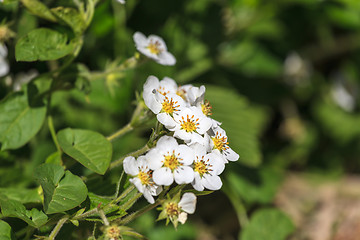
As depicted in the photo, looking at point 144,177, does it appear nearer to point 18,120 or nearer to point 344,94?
point 18,120

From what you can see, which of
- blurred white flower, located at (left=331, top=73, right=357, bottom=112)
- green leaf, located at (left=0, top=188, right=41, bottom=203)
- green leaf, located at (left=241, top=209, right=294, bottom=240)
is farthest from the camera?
blurred white flower, located at (left=331, top=73, right=357, bottom=112)

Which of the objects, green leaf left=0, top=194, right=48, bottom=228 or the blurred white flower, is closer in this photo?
green leaf left=0, top=194, right=48, bottom=228

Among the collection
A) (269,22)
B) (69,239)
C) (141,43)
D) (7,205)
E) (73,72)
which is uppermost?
(141,43)

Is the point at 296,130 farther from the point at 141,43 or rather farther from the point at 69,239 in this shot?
the point at 69,239

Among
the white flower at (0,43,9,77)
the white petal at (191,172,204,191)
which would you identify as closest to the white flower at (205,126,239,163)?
the white petal at (191,172,204,191)

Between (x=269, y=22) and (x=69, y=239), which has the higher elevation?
(x=69, y=239)

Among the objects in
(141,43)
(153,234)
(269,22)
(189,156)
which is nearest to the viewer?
(189,156)

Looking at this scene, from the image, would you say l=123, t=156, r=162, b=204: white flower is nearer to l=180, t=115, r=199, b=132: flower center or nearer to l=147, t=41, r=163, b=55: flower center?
l=180, t=115, r=199, b=132: flower center

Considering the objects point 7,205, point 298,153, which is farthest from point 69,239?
point 298,153
